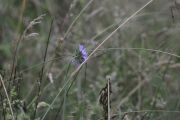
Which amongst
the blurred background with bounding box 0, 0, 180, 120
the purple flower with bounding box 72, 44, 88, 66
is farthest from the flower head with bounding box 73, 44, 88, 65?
the blurred background with bounding box 0, 0, 180, 120

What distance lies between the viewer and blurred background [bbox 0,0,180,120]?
2.13m

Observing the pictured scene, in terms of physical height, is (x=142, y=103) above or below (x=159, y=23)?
below

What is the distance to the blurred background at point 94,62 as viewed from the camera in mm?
2133

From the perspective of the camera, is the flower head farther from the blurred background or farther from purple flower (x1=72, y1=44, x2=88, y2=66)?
the blurred background

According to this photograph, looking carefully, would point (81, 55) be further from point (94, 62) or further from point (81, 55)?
point (94, 62)

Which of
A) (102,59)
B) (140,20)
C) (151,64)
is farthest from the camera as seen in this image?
(140,20)

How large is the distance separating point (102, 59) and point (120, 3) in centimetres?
83

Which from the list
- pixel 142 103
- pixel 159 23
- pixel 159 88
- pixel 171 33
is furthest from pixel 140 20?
pixel 159 88

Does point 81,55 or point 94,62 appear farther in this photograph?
point 94,62

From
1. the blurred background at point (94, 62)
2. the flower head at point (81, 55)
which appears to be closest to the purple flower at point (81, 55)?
the flower head at point (81, 55)

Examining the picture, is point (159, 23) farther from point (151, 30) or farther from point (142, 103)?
point (142, 103)

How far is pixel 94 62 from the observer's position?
3.11 metres

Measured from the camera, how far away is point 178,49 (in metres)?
3.07

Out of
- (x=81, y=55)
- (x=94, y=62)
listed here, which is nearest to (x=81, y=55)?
(x=81, y=55)
